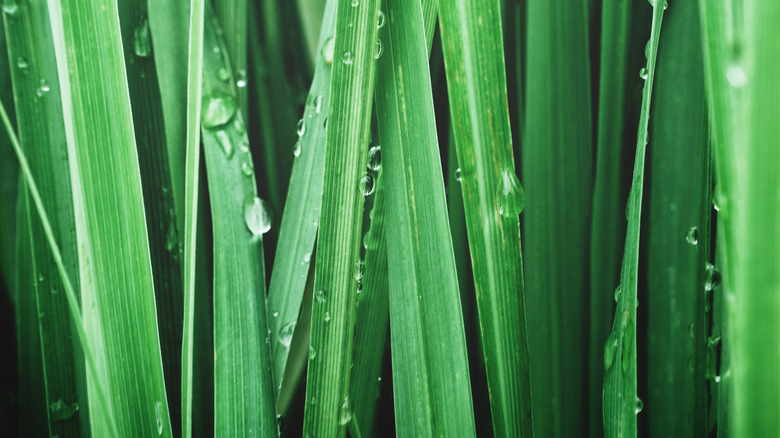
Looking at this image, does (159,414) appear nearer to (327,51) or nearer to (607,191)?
(327,51)

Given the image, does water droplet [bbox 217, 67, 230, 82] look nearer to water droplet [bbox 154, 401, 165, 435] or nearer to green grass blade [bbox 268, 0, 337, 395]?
green grass blade [bbox 268, 0, 337, 395]

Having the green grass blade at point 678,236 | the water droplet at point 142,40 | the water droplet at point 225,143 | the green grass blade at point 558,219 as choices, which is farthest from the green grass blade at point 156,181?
the green grass blade at point 678,236

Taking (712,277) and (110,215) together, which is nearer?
(110,215)

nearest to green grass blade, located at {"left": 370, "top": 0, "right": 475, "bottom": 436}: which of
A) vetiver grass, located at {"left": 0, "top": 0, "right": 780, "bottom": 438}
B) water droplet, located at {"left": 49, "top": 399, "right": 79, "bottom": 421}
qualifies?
vetiver grass, located at {"left": 0, "top": 0, "right": 780, "bottom": 438}

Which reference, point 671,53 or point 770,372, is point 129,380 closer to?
point 770,372

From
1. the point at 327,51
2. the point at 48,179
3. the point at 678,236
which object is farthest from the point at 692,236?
the point at 48,179

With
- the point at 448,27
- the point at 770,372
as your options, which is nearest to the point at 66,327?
the point at 448,27
